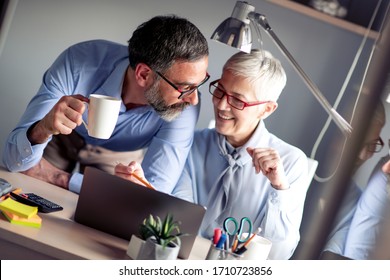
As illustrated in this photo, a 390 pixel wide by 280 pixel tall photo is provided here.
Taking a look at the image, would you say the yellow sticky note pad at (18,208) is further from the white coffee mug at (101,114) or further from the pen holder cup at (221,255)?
the pen holder cup at (221,255)

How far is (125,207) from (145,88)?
72 cm

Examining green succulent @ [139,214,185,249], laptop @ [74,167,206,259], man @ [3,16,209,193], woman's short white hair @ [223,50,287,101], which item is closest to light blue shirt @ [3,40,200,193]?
man @ [3,16,209,193]

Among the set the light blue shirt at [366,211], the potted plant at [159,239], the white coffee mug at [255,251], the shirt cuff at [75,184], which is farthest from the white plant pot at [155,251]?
the shirt cuff at [75,184]

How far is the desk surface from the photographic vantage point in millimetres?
1354

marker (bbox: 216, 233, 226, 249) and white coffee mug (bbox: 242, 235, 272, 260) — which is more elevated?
marker (bbox: 216, 233, 226, 249)

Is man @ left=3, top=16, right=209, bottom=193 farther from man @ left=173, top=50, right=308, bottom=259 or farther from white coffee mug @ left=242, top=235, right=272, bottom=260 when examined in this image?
white coffee mug @ left=242, top=235, right=272, bottom=260

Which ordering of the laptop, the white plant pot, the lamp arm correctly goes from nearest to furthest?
the white plant pot, the laptop, the lamp arm

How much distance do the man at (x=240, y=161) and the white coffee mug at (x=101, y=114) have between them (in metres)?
0.47

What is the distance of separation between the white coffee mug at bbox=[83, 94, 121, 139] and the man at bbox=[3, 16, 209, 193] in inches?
10.4

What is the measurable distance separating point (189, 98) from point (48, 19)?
1.02 meters

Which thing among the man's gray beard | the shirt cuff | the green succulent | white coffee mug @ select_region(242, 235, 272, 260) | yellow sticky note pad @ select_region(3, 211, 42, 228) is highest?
the man's gray beard

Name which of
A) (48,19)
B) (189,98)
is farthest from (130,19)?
(189,98)

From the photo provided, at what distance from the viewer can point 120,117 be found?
86.5 inches

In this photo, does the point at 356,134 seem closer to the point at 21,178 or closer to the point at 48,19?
the point at 21,178
